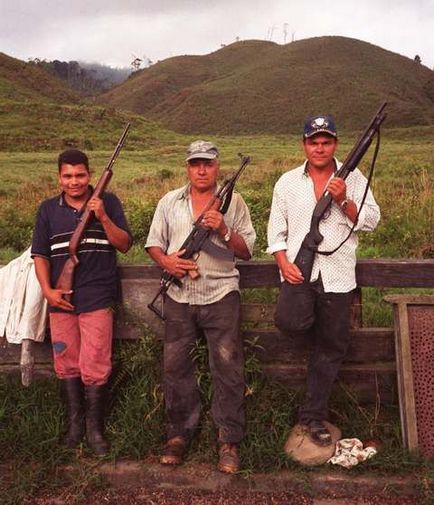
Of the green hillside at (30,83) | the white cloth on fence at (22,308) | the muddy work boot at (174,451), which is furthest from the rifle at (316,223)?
the green hillside at (30,83)

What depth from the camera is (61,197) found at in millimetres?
4176

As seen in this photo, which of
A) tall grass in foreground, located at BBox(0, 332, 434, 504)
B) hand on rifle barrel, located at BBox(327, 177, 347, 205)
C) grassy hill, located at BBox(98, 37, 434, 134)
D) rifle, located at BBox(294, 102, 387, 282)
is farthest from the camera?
grassy hill, located at BBox(98, 37, 434, 134)

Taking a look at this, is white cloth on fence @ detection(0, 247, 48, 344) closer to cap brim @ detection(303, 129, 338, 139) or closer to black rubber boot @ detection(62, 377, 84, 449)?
black rubber boot @ detection(62, 377, 84, 449)

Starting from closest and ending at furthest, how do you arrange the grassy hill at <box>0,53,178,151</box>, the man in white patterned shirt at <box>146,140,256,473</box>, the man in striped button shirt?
the man in white patterned shirt at <box>146,140,256,473</box>, the man in striped button shirt, the grassy hill at <box>0,53,178,151</box>

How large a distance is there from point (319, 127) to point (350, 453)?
2167 millimetres

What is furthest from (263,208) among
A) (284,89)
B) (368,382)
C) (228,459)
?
(284,89)

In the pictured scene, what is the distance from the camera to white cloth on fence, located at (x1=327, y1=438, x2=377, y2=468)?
3814 mm

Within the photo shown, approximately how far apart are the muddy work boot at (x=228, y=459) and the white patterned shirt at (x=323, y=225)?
1.26 meters

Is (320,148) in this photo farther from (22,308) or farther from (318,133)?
(22,308)

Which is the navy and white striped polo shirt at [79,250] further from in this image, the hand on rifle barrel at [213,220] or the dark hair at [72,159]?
the hand on rifle barrel at [213,220]

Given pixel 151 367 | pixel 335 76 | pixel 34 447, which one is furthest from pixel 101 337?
pixel 335 76

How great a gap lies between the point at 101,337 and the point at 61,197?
1049mm

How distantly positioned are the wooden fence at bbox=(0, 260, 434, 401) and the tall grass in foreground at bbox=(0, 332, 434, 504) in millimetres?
106

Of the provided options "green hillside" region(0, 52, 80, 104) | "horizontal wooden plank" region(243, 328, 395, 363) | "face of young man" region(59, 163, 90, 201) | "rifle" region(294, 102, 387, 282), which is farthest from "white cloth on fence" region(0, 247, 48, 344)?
"green hillside" region(0, 52, 80, 104)
